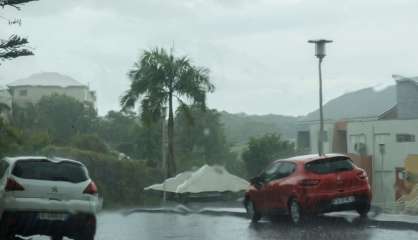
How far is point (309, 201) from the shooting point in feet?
65.9

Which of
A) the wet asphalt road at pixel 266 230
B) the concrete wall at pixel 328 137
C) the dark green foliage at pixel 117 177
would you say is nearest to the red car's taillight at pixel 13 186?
the wet asphalt road at pixel 266 230

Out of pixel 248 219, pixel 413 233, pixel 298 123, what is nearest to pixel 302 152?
pixel 298 123

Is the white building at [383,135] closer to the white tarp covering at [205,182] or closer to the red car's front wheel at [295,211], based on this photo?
the white tarp covering at [205,182]

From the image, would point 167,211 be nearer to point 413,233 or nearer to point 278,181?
point 278,181

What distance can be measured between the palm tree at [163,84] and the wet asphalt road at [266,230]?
76.7 ft

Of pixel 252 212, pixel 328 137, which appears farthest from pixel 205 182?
pixel 252 212

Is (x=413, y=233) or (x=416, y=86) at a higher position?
(x=416, y=86)

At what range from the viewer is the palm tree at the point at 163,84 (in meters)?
46.5

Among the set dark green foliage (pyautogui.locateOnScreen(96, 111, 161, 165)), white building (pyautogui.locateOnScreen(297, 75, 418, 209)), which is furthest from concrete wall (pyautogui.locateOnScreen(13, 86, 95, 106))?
white building (pyautogui.locateOnScreen(297, 75, 418, 209))

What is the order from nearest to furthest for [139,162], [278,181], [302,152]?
[278,181] → [139,162] → [302,152]

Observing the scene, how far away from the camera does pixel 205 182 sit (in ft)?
162

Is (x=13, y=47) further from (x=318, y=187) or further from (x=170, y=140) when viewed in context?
(x=170, y=140)

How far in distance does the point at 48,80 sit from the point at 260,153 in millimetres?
104210

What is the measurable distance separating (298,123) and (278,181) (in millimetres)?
57636
